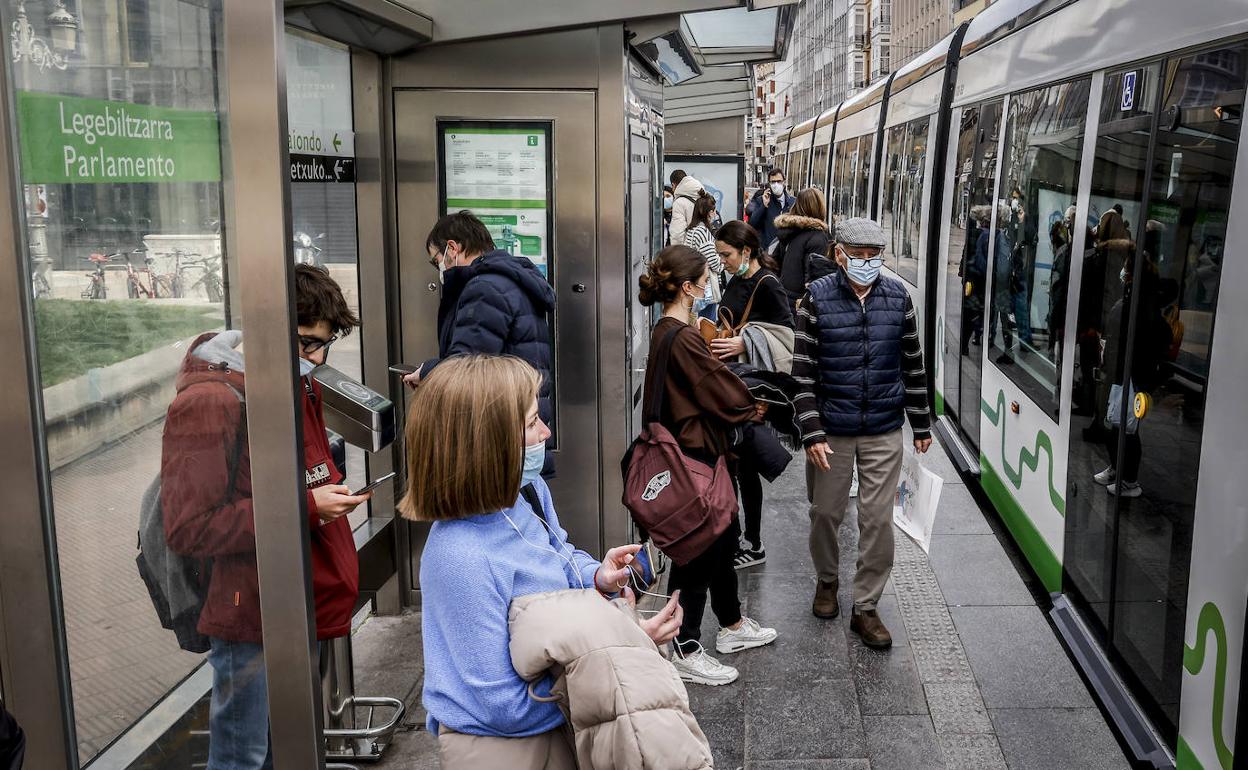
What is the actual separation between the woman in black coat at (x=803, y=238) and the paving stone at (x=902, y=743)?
4.26 meters

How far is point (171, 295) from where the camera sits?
2645 millimetres

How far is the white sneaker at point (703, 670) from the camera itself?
17.3ft

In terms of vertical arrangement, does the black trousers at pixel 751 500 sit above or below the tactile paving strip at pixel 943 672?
above

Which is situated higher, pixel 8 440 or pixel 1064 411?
pixel 8 440

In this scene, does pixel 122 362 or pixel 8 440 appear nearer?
pixel 8 440

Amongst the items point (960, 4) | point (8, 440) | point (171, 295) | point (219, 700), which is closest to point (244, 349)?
point (171, 295)

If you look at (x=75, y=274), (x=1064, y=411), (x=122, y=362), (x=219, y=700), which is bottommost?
(x=219, y=700)

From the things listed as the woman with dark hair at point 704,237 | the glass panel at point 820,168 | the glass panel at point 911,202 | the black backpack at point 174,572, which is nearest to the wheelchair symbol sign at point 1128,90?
the black backpack at point 174,572

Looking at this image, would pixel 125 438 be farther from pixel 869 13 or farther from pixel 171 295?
pixel 869 13

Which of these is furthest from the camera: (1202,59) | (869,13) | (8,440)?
(869,13)

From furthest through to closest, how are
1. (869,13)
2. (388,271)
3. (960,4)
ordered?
1. (869,13)
2. (960,4)
3. (388,271)

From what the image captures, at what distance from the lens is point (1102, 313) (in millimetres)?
4555

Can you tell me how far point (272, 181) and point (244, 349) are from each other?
36 cm

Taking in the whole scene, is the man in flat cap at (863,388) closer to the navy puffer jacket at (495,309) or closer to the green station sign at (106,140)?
the navy puffer jacket at (495,309)
